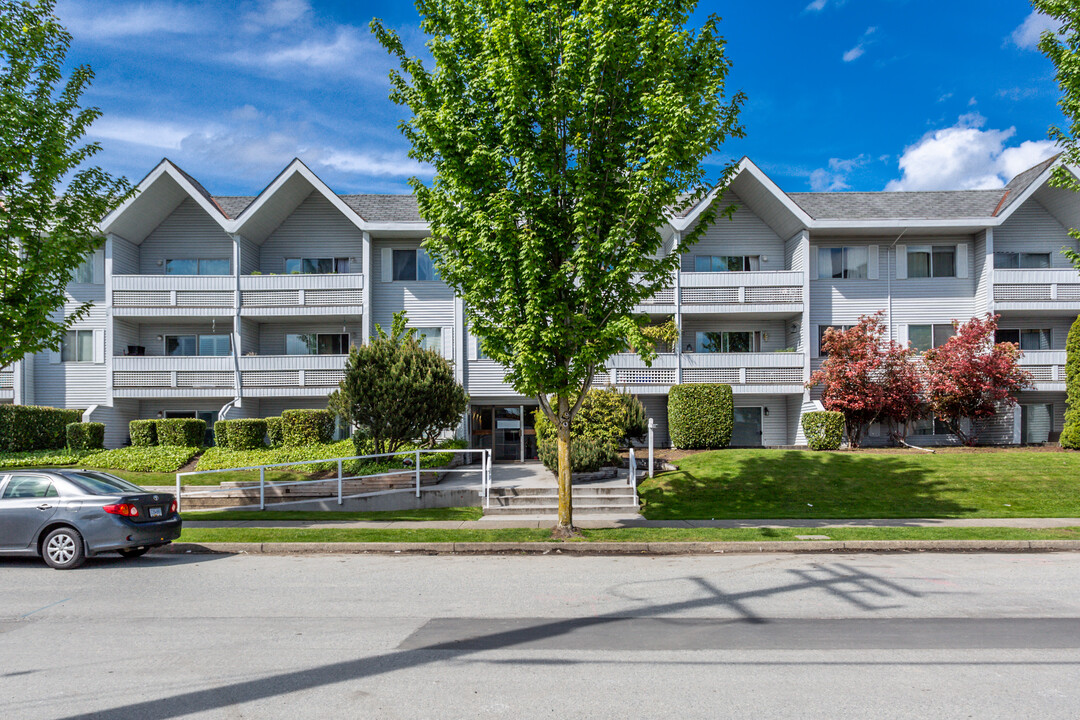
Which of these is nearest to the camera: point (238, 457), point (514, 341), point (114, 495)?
point (114, 495)

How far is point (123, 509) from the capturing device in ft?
33.0

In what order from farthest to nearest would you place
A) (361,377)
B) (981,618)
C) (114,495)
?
1. (361,377)
2. (114,495)
3. (981,618)

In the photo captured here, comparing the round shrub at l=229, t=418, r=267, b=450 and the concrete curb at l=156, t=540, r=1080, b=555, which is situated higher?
the round shrub at l=229, t=418, r=267, b=450

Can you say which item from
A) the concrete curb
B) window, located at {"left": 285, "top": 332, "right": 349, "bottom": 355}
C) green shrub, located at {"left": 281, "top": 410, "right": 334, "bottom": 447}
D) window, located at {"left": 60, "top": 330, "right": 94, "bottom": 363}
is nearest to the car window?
the concrete curb

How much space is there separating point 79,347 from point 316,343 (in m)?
8.81

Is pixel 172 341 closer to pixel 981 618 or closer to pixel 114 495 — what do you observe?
pixel 114 495

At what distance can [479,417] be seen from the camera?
85.1 ft

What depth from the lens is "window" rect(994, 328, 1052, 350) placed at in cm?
2625

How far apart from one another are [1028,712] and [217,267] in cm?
A: 2804

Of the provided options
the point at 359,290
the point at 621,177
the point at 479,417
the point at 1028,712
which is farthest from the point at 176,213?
the point at 1028,712

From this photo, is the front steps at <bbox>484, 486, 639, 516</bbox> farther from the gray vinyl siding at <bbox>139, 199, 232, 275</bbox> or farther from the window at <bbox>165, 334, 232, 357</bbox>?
the gray vinyl siding at <bbox>139, 199, 232, 275</bbox>

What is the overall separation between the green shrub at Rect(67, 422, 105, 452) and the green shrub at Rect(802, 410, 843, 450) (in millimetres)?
23692

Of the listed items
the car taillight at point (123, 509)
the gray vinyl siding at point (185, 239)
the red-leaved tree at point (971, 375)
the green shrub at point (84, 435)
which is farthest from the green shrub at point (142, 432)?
the red-leaved tree at point (971, 375)

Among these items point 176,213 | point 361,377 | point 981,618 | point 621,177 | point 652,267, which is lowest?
point 981,618
